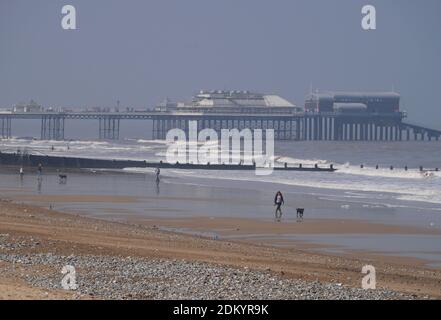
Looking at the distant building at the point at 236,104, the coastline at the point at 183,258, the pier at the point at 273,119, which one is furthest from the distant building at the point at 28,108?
the coastline at the point at 183,258

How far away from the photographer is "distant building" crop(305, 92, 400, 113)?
15112 cm

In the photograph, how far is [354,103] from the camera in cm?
15262

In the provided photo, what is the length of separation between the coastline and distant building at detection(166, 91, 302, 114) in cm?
Result: 12679

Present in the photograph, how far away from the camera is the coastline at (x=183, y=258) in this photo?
11.2 m

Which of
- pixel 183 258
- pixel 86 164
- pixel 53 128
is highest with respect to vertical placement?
pixel 183 258

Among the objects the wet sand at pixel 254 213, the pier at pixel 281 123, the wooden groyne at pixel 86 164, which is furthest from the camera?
the pier at pixel 281 123

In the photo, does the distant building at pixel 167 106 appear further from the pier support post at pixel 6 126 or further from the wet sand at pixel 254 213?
the wet sand at pixel 254 213

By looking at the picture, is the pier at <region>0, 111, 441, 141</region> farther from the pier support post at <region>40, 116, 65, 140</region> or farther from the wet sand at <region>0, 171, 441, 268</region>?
the wet sand at <region>0, 171, 441, 268</region>

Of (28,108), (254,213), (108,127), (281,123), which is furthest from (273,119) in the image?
(254,213)

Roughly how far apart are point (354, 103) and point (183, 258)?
140m

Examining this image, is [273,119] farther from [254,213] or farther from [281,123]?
[254,213]

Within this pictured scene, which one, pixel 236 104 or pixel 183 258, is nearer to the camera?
pixel 183 258

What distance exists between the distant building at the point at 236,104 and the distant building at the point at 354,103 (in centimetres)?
333
